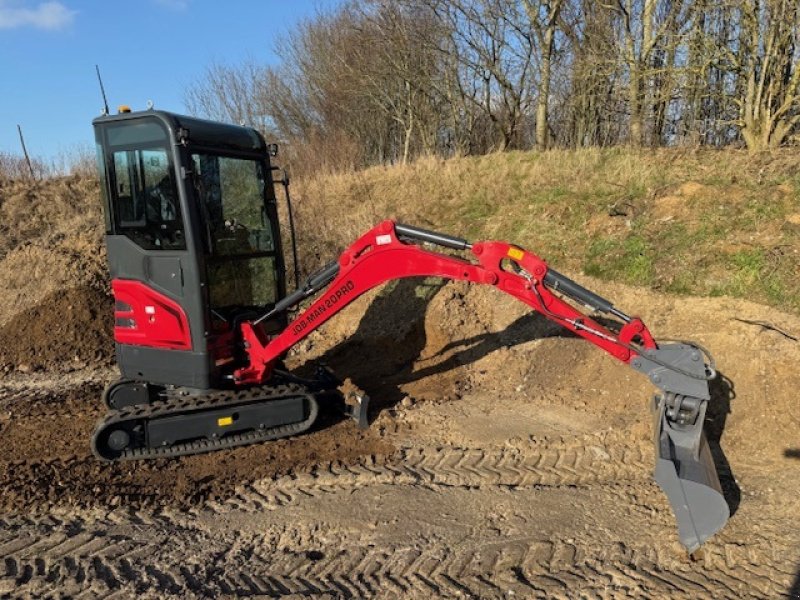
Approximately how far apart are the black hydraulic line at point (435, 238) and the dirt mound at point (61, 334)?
573 centimetres

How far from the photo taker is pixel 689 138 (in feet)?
40.7

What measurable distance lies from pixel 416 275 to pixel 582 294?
1.24 metres

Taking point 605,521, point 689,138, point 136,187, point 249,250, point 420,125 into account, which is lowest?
point 605,521

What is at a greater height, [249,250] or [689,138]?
[689,138]

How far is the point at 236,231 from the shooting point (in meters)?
5.16

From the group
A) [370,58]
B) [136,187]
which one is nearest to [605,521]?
[136,187]

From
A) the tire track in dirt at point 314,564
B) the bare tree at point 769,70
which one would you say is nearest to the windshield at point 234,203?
the tire track in dirt at point 314,564

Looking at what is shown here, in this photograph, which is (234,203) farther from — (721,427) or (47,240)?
(47,240)

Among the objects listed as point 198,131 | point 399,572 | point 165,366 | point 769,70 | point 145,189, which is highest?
point 769,70

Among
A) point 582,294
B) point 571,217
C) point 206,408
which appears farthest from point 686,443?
point 571,217

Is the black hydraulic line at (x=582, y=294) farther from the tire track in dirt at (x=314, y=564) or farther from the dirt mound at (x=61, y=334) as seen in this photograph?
the dirt mound at (x=61, y=334)

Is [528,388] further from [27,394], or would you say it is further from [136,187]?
[27,394]

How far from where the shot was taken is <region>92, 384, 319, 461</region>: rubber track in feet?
16.1

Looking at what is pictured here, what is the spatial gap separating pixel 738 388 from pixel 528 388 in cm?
199
